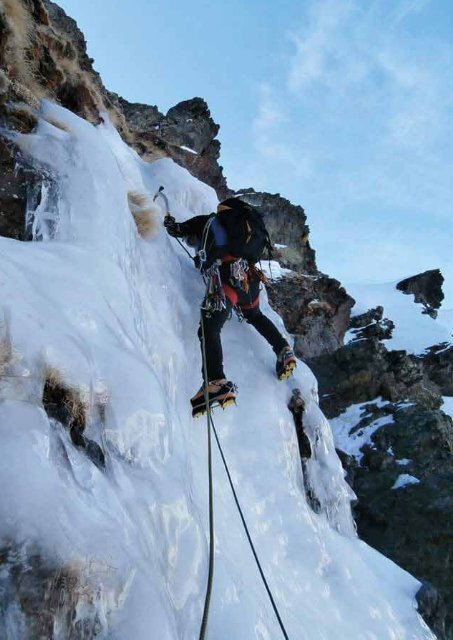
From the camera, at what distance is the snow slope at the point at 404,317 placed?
105 feet

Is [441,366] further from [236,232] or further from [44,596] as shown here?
[44,596]

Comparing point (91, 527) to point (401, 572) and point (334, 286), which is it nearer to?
point (401, 572)

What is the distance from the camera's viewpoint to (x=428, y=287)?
46594mm

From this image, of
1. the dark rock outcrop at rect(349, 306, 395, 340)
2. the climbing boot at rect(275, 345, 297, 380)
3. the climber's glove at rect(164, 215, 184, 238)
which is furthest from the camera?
the dark rock outcrop at rect(349, 306, 395, 340)

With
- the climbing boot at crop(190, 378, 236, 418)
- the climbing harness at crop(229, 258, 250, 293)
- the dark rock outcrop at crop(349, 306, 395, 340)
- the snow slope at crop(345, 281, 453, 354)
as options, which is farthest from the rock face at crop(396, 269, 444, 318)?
the climbing boot at crop(190, 378, 236, 418)

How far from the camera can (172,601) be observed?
8.24 ft

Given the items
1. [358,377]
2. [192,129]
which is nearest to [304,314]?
[358,377]

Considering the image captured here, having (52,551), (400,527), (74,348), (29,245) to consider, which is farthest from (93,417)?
(400,527)

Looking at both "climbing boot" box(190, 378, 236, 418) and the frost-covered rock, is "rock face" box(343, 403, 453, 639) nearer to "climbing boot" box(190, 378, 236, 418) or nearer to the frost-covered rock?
the frost-covered rock

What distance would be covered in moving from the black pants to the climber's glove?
104cm

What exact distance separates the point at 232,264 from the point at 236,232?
0.38 m

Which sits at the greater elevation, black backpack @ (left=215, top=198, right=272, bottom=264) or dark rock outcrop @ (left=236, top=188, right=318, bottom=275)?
dark rock outcrop @ (left=236, top=188, right=318, bottom=275)

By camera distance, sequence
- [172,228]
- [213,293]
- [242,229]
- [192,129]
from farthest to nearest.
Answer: [192,129] → [172,228] → [242,229] → [213,293]

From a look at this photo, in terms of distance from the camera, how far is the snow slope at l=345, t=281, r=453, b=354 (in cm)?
3206
